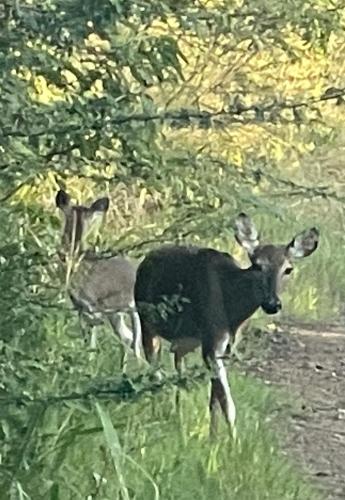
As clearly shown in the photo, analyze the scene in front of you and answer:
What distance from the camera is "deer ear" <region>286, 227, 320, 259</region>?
3591 millimetres

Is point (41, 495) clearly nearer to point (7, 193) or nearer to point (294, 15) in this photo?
point (7, 193)

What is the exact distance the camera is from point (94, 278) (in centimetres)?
327

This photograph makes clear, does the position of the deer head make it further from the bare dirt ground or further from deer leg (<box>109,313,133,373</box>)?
deer leg (<box>109,313,133,373</box>)

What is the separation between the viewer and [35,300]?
279 centimetres

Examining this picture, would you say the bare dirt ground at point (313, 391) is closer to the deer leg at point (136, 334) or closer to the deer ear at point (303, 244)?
the deer ear at point (303, 244)

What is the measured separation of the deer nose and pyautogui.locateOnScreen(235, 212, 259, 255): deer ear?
0.19 metres

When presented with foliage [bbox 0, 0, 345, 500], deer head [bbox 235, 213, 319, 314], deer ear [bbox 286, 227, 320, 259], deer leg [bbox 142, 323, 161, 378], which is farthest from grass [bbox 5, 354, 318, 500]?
deer ear [bbox 286, 227, 320, 259]

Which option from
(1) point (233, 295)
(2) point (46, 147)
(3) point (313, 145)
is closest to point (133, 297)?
(1) point (233, 295)

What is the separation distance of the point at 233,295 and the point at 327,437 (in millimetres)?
481

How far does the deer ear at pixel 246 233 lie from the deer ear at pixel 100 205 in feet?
1.01

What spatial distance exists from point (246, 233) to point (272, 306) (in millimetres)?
439

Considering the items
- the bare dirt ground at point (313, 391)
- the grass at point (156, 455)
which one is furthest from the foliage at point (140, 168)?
the bare dirt ground at point (313, 391)

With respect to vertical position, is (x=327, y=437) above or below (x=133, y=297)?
below

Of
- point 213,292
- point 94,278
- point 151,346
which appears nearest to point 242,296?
point 213,292
